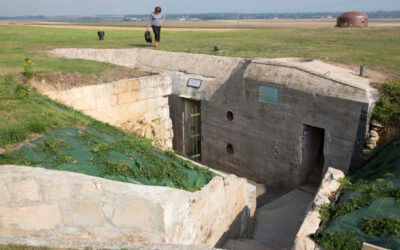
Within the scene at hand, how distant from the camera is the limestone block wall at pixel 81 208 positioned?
3.99 meters

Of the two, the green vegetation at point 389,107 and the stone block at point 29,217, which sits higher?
the green vegetation at point 389,107

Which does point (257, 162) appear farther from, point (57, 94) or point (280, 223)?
point (57, 94)

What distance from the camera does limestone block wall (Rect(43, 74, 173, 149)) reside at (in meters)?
8.91

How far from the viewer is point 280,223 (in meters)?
8.20

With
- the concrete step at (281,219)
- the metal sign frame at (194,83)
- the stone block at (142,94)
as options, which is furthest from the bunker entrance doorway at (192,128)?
the concrete step at (281,219)

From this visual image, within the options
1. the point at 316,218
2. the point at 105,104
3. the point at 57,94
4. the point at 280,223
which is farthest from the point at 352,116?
the point at 57,94

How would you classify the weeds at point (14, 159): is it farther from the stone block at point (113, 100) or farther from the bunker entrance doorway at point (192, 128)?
the bunker entrance doorway at point (192, 128)

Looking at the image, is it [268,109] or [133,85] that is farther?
[268,109]

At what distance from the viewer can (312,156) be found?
10.1m

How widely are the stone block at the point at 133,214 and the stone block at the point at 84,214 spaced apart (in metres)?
0.20

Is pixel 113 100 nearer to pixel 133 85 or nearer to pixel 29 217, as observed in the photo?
pixel 133 85

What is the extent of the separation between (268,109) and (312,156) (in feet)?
6.14

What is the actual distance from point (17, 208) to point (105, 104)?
5.53m

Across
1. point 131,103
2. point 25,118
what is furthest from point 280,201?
point 25,118
